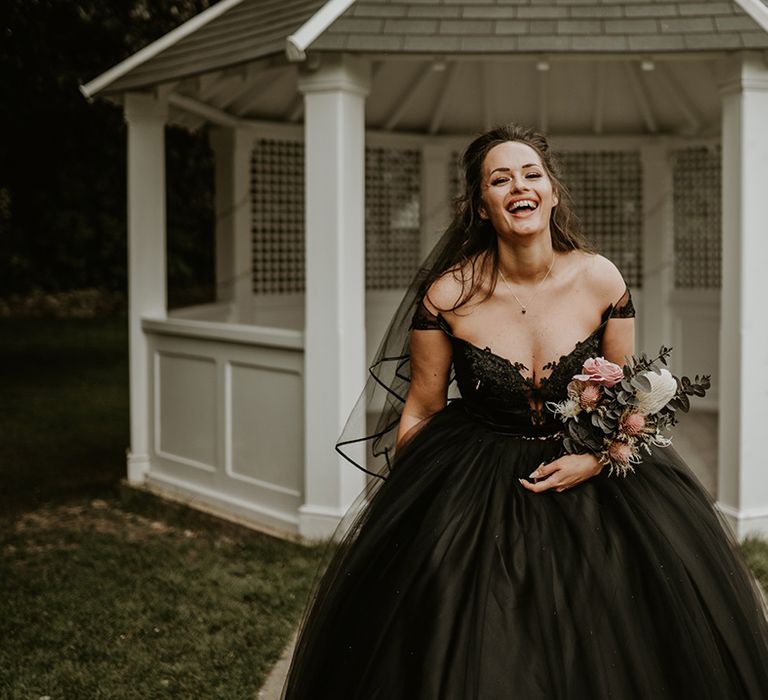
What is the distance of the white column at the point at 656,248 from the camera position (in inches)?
404

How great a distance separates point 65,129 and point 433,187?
5.60m

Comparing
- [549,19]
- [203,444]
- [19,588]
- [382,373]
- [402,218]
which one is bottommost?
[19,588]

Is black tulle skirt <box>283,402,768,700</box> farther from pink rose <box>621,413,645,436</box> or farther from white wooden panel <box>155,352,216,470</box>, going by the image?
white wooden panel <box>155,352,216,470</box>

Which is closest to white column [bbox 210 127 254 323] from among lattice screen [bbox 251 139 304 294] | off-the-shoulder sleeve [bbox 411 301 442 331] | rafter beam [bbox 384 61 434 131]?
lattice screen [bbox 251 139 304 294]

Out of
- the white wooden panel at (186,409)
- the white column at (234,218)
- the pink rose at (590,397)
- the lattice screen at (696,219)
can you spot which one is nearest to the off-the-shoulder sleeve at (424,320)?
the pink rose at (590,397)

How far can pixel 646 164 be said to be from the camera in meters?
10.3

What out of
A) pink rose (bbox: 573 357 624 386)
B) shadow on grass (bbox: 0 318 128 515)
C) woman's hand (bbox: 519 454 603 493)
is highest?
pink rose (bbox: 573 357 624 386)

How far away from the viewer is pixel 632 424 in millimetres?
2824

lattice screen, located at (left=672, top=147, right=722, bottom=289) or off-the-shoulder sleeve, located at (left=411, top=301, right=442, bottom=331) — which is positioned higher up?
lattice screen, located at (left=672, top=147, right=722, bottom=289)

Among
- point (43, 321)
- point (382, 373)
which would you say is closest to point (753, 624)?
point (382, 373)

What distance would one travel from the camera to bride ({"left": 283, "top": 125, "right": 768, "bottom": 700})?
2.65 metres

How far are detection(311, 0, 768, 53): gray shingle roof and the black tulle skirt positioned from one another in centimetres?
334

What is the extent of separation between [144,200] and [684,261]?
5146 mm

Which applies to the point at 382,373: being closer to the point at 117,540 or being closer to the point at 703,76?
the point at 117,540
